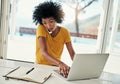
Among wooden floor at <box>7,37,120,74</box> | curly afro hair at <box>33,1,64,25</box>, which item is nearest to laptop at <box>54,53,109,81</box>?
curly afro hair at <box>33,1,64,25</box>

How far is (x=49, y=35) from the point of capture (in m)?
2.03

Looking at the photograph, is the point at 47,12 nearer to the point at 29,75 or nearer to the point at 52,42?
the point at 52,42

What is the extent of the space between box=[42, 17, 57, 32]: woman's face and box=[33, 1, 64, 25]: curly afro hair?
0.18ft

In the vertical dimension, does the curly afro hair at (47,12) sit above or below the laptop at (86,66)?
above

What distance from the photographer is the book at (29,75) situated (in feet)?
4.52

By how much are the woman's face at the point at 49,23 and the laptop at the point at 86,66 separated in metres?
0.58

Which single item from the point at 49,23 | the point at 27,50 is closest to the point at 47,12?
the point at 49,23

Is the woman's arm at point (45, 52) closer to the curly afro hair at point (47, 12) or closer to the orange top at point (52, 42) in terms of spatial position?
the orange top at point (52, 42)

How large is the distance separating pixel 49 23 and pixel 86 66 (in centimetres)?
73

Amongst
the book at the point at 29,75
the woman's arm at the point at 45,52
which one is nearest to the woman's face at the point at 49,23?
the woman's arm at the point at 45,52

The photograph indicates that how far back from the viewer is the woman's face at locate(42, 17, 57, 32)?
6.54 ft

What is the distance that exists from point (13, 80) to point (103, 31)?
2.43m

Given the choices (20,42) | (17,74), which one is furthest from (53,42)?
(20,42)

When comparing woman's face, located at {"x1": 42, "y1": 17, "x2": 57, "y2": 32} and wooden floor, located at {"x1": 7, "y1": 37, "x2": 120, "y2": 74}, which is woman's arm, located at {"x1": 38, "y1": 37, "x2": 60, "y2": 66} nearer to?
woman's face, located at {"x1": 42, "y1": 17, "x2": 57, "y2": 32}
